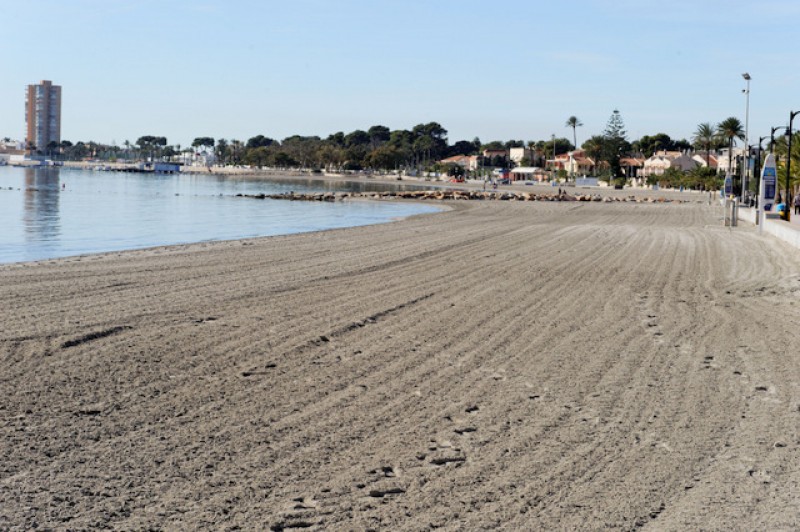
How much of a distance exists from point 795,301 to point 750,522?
29.8 feet

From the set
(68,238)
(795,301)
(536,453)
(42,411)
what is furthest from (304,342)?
(68,238)

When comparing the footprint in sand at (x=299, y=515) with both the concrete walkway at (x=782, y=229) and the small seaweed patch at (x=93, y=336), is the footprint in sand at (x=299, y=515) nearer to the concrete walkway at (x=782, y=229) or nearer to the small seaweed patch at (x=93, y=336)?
the small seaweed patch at (x=93, y=336)

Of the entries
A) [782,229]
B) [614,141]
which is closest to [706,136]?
[614,141]

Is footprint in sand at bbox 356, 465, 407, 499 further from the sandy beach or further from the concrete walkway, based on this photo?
the concrete walkway

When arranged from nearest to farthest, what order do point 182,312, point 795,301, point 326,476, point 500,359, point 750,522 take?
point 750,522, point 326,476, point 500,359, point 182,312, point 795,301

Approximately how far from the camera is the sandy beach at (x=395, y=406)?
15.5 feet

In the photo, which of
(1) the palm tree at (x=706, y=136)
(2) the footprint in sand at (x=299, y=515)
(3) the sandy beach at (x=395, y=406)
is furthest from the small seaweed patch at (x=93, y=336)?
(1) the palm tree at (x=706, y=136)

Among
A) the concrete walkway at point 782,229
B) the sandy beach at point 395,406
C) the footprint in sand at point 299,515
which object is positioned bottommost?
the footprint in sand at point 299,515

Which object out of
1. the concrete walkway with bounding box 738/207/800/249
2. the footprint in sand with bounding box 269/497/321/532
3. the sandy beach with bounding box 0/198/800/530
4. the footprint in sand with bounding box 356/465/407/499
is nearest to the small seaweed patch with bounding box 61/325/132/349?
the sandy beach with bounding box 0/198/800/530

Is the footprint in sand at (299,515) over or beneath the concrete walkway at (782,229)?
beneath

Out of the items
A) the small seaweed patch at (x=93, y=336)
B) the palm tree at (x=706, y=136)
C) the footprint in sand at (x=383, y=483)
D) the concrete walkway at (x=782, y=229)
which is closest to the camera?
the footprint in sand at (x=383, y=483)

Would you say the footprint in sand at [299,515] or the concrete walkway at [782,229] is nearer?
the footprint in sand at [299,515]

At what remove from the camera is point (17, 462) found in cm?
525

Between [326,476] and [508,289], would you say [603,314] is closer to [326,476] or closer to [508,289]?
[508,289]
